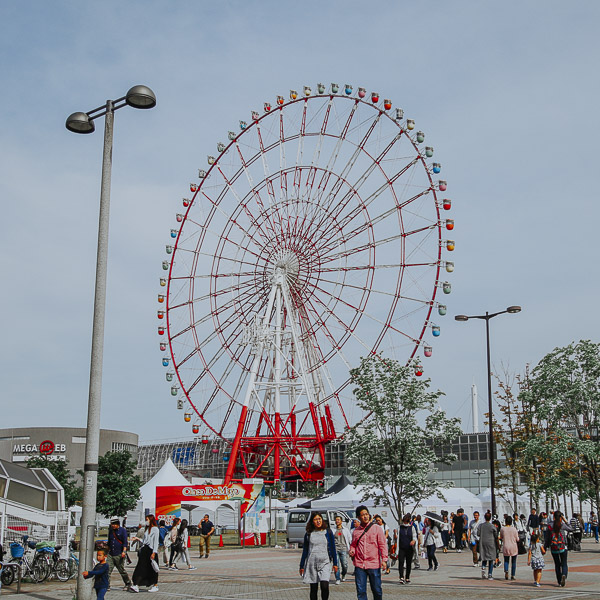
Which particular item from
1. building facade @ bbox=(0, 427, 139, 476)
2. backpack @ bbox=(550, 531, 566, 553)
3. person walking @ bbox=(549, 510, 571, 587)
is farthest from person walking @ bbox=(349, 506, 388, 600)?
building facade @ bbox=(0, 427, 139, 476)

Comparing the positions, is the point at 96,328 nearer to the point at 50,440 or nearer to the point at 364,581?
the point at 364,581

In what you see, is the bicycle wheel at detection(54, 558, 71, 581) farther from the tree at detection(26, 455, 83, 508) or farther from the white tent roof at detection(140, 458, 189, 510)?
the tree at detection(26, 455, 83, 508)

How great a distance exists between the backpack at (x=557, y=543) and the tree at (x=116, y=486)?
58.3 meters

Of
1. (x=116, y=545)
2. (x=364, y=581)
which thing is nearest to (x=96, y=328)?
(x=364, y=581)

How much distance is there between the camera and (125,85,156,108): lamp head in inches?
545

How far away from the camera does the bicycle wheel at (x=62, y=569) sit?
2119 centimetres

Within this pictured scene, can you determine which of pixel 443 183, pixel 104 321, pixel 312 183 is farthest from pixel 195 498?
pixel 104 321

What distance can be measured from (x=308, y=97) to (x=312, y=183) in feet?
15.8

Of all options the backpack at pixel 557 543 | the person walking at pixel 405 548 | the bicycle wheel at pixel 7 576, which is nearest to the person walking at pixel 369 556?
the person walking at pixel 405 548

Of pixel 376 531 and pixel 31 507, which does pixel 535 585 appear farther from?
pixel 31 507

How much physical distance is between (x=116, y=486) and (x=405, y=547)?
57225 mm

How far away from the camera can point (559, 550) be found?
736 inches

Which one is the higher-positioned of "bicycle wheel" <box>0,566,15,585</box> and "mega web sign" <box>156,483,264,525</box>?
"mega web sign" <box>156,483,264,525</box>

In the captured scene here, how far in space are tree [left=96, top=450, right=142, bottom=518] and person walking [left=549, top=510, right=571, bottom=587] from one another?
58.3 m
